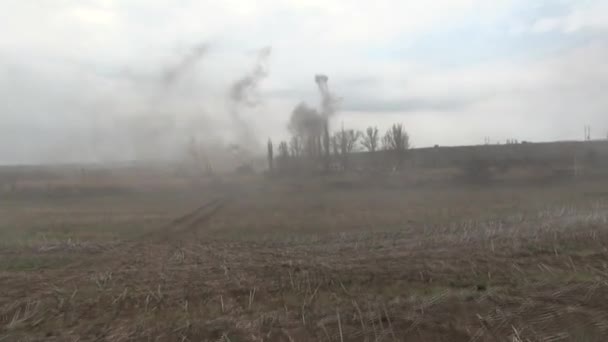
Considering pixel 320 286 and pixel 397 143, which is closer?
pixel 320 286

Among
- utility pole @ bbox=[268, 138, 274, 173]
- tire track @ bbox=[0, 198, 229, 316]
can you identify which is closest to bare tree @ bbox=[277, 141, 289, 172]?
utility pole @ bbox=[268, 138, 274, 173]

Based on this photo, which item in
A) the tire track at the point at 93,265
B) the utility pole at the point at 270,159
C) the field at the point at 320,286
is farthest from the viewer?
the utility pole at the point at 270,159

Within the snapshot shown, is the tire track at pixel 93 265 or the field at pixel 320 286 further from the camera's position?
the tire track at pixel 93 265

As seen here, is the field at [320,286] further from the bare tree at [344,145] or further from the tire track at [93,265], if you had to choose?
the bare tree at [344,145]

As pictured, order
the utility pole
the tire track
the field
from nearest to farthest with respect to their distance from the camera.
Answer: the field
the tire track
the utility pole

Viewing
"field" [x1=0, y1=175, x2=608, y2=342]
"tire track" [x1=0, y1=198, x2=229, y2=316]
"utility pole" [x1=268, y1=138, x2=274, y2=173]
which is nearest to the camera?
"field" [x1=0, y1=175, x2=608, y2=342]

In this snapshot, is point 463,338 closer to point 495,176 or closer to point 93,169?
point 495,176

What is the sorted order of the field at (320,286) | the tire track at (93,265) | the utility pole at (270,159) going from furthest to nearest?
the utility pole at (270,159) < the tire track at (93,265) < the field at (320,286)

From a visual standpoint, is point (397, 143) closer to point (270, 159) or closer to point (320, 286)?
point (270, 159)

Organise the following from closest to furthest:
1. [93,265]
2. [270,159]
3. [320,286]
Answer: [320,286] < [93,265] < [270,159]

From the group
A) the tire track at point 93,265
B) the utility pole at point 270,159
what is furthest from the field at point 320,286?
the utility pole at point 270,159

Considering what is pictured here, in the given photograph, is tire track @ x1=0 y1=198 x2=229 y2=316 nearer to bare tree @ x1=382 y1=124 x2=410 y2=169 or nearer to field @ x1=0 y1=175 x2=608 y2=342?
field @ x1=0 y1=175 x2=608 y2=342

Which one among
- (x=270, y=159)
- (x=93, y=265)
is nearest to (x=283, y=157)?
(x=270, y=159)

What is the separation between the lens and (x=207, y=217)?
33.2 metres
